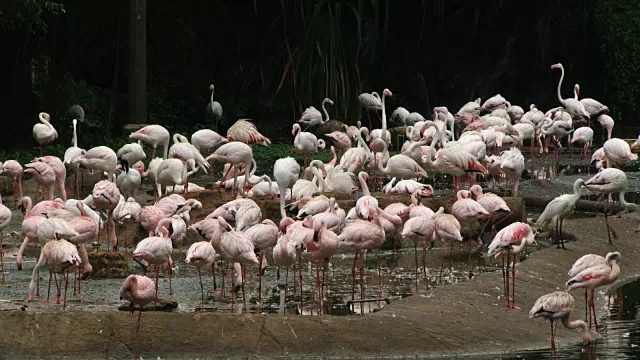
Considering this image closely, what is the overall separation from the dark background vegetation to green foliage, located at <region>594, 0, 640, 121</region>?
0.09ft

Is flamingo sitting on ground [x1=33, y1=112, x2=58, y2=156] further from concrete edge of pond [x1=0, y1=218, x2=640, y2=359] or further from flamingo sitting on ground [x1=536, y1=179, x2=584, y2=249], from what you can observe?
concrete edge of pond [x1=0, y1=218, x2=640, y2=359]

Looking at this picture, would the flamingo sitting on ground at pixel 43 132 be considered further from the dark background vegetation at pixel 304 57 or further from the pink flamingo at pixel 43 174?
the pink flamingo at pixel 43 174

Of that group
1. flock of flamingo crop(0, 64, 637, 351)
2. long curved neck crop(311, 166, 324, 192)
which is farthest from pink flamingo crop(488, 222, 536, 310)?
long curved neck crop(311, 166, 324, 192)

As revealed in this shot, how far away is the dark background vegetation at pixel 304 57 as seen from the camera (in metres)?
21.3

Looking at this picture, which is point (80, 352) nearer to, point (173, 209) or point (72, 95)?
point (173, 209)

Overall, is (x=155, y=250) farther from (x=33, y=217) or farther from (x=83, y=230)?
(x=33, y=217)

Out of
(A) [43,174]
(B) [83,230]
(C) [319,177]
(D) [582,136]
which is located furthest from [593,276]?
(D) [582,136]

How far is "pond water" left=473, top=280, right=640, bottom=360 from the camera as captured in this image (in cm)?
831

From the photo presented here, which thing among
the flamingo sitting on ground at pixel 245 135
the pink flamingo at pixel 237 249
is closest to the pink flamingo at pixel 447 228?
the pink flamingo at pixel 237 249

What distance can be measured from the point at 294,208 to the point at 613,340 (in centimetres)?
408

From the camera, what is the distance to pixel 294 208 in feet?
39.8

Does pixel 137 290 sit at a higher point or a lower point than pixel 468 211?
lower

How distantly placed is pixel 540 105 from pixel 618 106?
1630mm

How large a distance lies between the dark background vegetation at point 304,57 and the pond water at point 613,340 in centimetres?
1049
